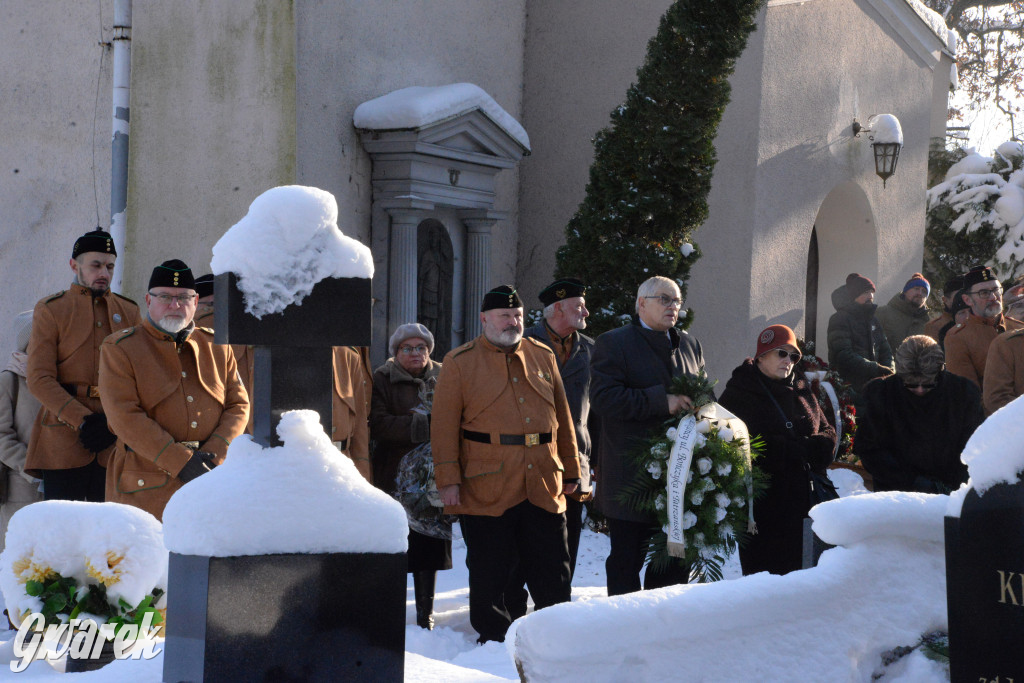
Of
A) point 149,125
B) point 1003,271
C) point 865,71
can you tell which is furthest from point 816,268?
point 149,125

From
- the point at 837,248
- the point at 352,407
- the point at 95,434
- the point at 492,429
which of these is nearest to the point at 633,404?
the point at 492,429

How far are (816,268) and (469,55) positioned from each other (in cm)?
633

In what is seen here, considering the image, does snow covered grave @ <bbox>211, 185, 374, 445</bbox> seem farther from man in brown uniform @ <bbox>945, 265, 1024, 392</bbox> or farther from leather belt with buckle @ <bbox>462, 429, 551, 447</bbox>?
man in brown uniform @ <bbox>945, 265, 1024, 392</bbox>

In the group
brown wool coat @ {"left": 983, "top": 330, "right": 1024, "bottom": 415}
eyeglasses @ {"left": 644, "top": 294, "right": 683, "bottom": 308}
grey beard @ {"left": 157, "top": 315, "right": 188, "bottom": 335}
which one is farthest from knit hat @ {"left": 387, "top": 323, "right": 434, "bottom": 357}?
brown wool coat @ {"left": 983, "top": 330, "right": 1024, "bottom": 415}

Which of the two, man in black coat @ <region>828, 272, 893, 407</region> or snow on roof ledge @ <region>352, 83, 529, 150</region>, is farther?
man in black coat @ <region>828, 272, 893, 407</region>

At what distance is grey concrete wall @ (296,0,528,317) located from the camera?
8.05m

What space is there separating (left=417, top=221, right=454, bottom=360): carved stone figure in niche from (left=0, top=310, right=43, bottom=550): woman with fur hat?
3.68 metres

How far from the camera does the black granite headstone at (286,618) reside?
277 centimetres

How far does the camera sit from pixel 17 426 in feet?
19.3

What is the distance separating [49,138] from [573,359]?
3901 millimetres

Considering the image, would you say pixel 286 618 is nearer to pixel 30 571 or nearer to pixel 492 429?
pixel 30 571

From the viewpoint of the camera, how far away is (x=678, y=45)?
9078mm

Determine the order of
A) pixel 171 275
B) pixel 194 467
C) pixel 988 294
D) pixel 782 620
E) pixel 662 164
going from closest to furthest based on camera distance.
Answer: pixel 782 620, pixel 194 467, pixel 171 275, pixel 988 294, pixel 662 164

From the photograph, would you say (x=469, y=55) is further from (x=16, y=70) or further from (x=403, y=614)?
(x=403, y=614)
